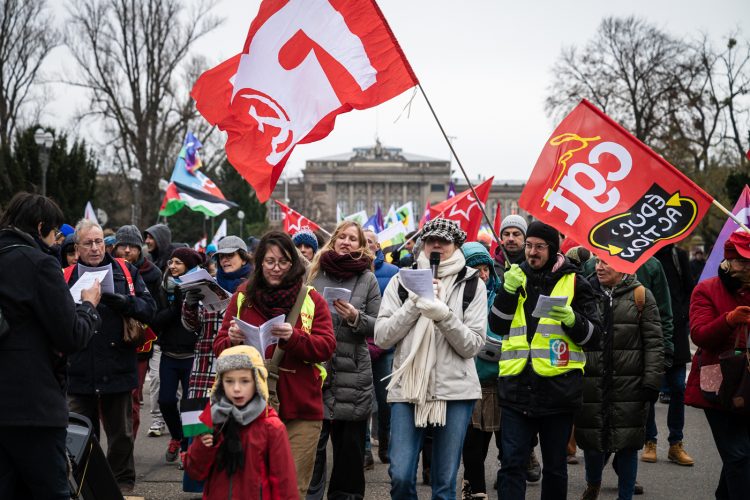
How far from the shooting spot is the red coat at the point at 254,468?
13.1 ft

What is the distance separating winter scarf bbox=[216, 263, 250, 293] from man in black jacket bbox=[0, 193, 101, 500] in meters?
2.45

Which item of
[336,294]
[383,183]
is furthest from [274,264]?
[383,183]

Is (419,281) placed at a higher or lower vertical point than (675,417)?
higher

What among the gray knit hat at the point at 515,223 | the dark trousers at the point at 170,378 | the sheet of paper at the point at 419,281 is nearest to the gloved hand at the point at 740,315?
the sheet of paper at the point at 419,281

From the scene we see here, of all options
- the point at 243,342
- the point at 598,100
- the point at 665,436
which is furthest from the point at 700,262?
the point at 598,100

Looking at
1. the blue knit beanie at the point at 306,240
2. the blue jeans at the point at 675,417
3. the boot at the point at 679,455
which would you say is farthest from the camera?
the blue jeans at the point at 675,417

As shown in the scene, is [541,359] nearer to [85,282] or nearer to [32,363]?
[85,282]

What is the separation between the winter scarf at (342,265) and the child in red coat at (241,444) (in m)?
1.84

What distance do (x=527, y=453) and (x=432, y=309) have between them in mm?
1098

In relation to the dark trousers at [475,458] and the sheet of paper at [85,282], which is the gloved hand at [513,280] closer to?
the dark trousers at [475,458]

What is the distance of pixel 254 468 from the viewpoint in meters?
4.01

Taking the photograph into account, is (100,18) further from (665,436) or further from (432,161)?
(432,161)

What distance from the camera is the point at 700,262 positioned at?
58.6ft

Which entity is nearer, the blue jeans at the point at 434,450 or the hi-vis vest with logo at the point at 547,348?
the blue jeans at the point at 434,450
